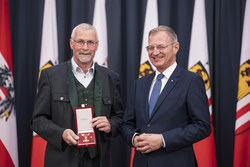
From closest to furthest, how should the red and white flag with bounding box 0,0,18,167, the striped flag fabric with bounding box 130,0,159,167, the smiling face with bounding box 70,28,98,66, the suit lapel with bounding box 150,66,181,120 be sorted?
the suit lapel with bounding box 150,66,181,120
the smiling face with bounding box 70,28,98,66
the red and white flag with bounding box 0,0,18,167
the striped flag fabric with bounding box 130,0,159,167

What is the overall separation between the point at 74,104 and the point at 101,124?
29cm

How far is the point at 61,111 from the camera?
1989 mm

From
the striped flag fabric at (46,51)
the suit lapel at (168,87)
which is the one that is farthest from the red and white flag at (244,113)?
the striped flag fabric at (46,51)

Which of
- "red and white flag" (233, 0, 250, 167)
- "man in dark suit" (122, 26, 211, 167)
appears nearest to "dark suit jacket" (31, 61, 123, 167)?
"man in dark suit" (122, 26, 211, 167)

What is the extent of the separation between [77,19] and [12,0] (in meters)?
1.06

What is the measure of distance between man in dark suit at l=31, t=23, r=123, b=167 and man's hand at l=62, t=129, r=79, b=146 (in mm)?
11

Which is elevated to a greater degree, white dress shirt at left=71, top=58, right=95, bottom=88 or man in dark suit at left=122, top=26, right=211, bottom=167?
white dress shirt at left=71, top=58, right=95, bottom=88

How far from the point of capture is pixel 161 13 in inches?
142

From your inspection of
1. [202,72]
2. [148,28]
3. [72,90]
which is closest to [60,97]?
[72,90]

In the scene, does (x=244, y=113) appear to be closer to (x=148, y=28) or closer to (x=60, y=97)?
(x=148, y=28)

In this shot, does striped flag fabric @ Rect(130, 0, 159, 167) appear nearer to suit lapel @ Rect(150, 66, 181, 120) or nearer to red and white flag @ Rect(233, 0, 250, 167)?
red and white flag @ Rect(233, 0, 250, 167)

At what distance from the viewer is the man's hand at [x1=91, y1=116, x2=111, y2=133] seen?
6.06ft

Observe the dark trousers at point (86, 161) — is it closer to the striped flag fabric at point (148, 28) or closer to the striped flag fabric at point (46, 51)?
the striped flag fabric at point (46, 51)

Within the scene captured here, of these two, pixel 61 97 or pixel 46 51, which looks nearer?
pixel 61 97
